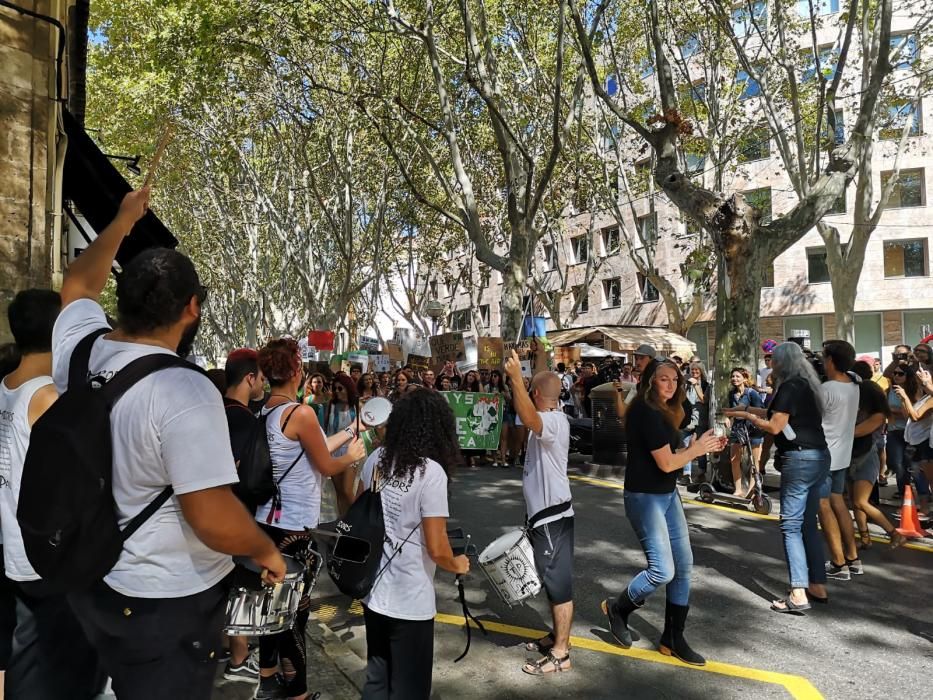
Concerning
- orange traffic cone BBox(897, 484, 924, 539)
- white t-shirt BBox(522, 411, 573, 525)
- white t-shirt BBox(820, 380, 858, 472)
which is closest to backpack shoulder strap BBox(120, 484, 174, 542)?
white t-shirt BBox(522, 411, 573, 525)

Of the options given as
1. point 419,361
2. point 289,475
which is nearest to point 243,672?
point 289,475

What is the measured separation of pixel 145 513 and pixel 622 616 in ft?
11.0

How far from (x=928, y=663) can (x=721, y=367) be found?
5.83m

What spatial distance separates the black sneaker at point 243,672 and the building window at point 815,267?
29.2 m

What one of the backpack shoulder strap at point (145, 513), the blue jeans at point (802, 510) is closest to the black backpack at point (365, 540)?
the backpack shoulder strap at point (145, 513)

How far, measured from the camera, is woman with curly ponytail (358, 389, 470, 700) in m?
2.71

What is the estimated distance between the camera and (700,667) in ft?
13.2

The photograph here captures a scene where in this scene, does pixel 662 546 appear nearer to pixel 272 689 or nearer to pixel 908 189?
pixel 272 689

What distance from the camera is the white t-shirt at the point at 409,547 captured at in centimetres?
273

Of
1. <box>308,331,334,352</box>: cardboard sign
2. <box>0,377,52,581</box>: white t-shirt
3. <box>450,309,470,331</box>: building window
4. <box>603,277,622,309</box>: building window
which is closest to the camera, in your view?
<box>0,377,52,581</box>: white t-shirt

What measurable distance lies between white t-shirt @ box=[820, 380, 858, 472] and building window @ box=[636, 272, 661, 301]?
27.4 metres

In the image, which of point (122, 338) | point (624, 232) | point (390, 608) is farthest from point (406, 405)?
point (624, 232)

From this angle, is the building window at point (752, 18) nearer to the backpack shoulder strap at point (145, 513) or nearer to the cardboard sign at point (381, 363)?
the cardboard sign at point (381, 363)

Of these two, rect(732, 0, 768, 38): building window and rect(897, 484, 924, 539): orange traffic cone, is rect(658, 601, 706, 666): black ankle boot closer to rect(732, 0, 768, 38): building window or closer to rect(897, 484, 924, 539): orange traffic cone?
rect(897, 484, 924, 539): orange traffic cone
